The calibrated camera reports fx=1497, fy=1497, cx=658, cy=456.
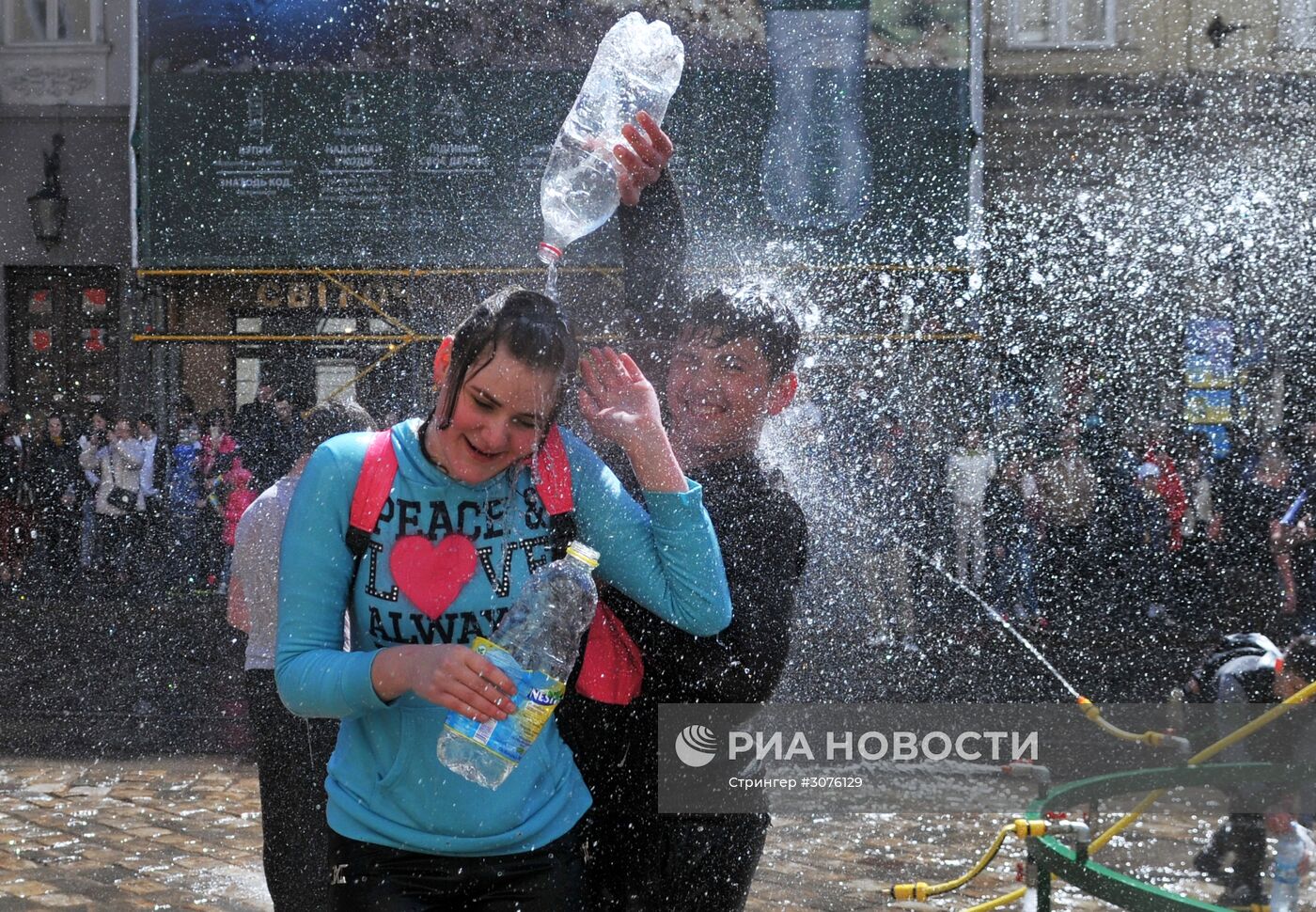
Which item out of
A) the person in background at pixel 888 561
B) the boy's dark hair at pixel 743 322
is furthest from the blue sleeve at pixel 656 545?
the person in background at pixel 888 561

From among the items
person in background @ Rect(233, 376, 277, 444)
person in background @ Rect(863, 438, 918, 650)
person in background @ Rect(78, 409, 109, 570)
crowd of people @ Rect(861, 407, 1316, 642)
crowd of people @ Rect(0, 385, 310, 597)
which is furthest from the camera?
person in background @ Rect(78, 409, 109, 570)

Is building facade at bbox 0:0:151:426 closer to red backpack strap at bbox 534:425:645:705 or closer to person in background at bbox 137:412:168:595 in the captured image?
person in background at bbox 137:412:168:595

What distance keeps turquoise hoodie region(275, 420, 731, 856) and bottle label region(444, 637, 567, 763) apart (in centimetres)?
9

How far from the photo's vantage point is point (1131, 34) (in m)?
16.1

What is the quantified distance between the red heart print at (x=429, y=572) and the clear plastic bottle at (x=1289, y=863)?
8.56ft

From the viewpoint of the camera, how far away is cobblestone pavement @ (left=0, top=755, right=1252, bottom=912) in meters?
4.57

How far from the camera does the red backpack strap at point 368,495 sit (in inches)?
77.5

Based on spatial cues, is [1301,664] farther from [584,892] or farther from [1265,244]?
[1265,244]

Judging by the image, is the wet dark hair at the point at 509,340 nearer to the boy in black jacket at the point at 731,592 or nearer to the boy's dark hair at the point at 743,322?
the boy in black jacket at the point at 731,592

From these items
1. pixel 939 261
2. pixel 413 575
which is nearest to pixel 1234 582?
pixel 939 261

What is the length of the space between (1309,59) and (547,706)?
1575 centimetres

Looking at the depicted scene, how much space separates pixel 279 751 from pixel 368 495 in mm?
1297

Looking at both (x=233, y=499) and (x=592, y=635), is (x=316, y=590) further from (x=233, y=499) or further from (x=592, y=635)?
(x=233, y=499)

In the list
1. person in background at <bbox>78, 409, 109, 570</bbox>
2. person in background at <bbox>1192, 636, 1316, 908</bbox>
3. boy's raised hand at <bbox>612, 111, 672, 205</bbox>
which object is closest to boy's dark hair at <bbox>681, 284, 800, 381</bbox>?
boy's raised hand at <bbox>612, 111, 672, 205</bbox>
